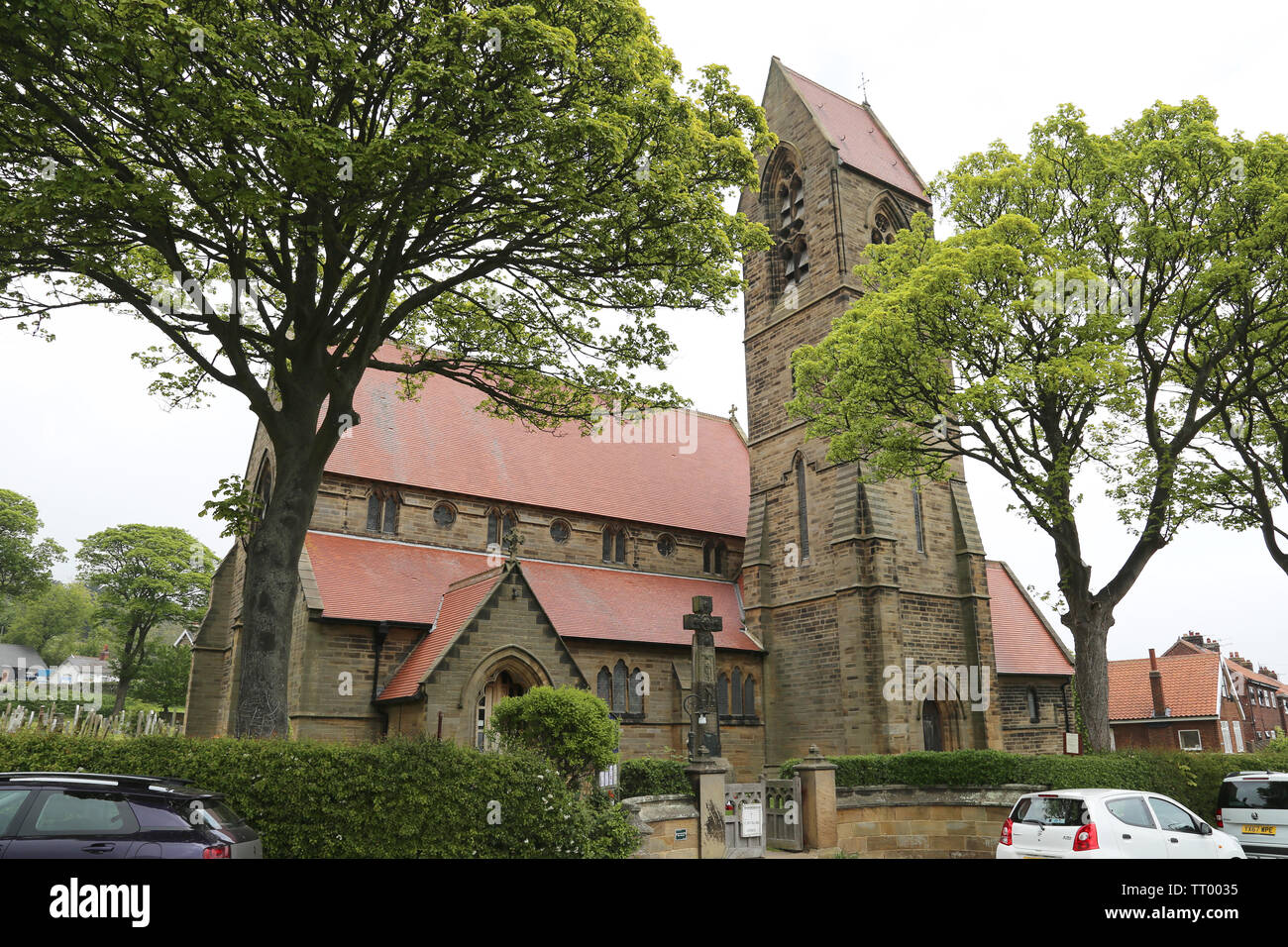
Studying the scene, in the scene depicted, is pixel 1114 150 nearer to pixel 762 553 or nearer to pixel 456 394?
pixel 762 553

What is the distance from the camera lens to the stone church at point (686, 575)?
1928 centimetres

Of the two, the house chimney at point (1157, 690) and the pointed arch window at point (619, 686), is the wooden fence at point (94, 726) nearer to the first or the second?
the pointed arch window at point (619, 686)

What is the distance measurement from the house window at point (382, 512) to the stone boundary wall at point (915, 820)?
13439mm

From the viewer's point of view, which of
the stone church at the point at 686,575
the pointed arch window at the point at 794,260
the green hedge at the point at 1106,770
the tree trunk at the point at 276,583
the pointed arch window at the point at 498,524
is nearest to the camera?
the tree trunk at the point at 276,583

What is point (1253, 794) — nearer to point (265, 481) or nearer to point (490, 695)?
point (490, 695)

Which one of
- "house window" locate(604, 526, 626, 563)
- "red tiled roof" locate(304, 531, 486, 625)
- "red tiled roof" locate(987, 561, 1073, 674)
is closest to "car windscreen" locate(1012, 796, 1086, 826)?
"red tiled roof" locate(304, 531, 486, 625)

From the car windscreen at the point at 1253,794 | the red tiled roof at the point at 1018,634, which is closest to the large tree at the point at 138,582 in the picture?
the red tiled roof at the point at 1018,634

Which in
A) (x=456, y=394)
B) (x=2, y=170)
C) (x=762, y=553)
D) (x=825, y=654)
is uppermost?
(x=456, y=394)

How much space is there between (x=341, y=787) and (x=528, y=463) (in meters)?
18.0

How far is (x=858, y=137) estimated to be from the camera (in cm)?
3058
